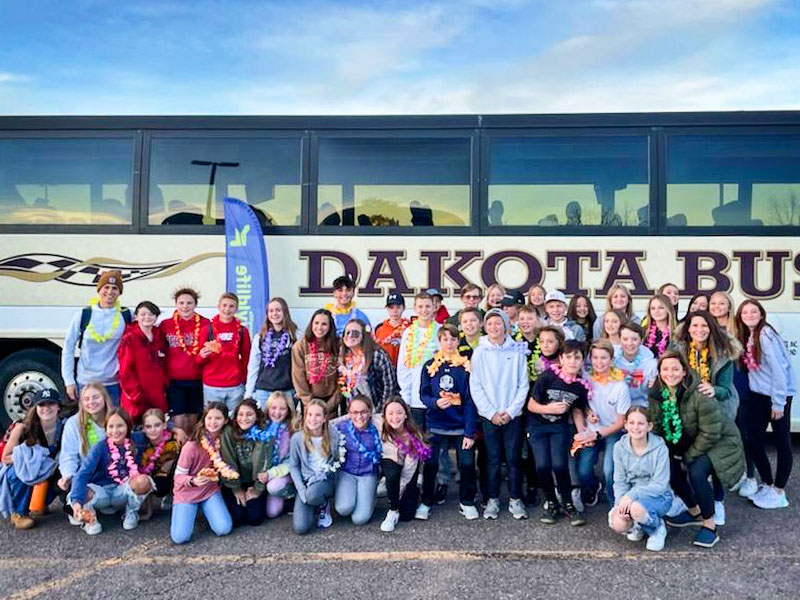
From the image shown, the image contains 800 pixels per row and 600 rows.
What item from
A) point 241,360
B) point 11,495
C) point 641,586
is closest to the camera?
point 641,586

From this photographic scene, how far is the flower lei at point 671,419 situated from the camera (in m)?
4.81

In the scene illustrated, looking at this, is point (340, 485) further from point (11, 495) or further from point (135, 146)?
point (135, 146)

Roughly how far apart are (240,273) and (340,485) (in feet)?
9.08

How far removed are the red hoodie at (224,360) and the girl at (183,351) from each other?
7 centimetres

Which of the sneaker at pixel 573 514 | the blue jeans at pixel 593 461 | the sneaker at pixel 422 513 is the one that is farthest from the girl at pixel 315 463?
the blue jeans at pixel 593 461

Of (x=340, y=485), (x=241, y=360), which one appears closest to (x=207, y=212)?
(x=241, y=360)

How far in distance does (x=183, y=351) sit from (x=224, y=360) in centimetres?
36

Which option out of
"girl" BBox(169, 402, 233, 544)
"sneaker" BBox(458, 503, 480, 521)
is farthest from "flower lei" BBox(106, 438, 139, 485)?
"sneaker" BBox(458, 503, 480, 521)

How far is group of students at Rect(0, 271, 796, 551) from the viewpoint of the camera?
15.8 ft

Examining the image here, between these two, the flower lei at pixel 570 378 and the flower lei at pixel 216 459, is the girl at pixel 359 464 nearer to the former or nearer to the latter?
the flower lei at pixel 216 459

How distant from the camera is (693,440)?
4797mm

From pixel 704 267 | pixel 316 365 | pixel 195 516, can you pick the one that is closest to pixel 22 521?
pixel 195 516

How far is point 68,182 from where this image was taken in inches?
280

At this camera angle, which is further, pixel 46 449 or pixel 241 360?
pixel 241 360
